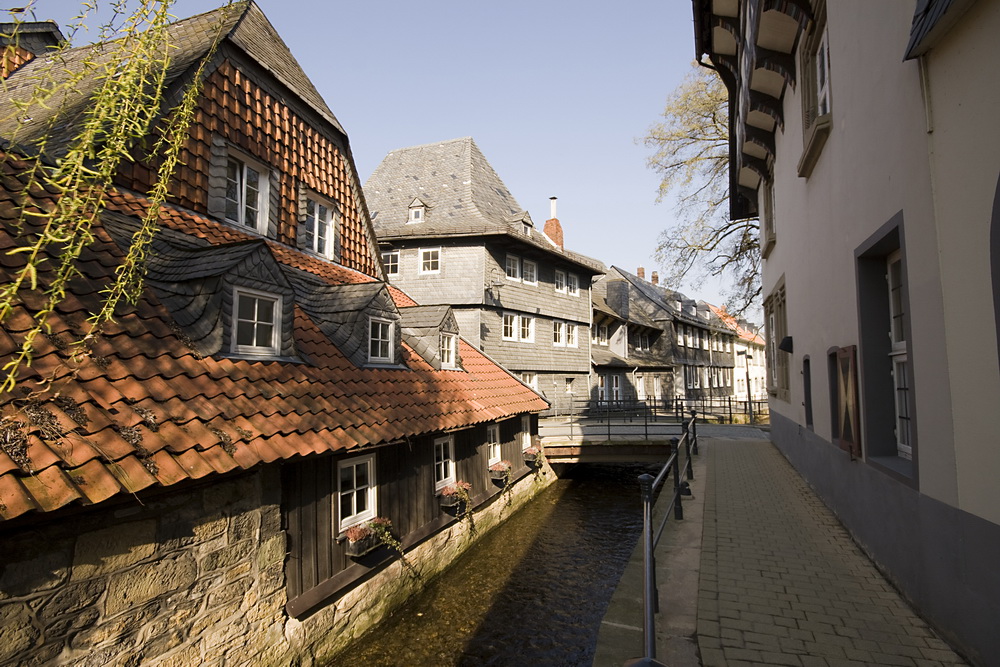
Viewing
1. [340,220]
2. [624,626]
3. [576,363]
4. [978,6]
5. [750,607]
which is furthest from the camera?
[576,363]

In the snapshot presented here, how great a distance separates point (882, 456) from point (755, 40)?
24.8ft

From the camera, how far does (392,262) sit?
2175cm

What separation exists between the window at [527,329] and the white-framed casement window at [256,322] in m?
16.0

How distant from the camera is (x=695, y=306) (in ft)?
150

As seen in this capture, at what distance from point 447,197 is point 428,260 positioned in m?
2.98

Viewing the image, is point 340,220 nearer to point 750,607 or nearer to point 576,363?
point 750,607

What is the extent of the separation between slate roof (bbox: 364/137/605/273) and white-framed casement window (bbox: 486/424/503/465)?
961cm

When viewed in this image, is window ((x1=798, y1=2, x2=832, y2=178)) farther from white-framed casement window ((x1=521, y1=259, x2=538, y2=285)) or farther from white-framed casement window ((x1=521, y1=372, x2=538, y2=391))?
white-framed casement window ((x1=521, y1=372, x2=538, y2=391))

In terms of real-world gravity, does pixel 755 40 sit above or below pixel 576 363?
above

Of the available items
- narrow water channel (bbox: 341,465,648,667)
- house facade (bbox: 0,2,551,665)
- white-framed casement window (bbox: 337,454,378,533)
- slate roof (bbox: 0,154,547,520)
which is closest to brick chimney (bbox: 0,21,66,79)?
house facade (bbox: 0,2,551,665)

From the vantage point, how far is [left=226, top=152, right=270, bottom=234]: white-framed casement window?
8969 millimetres

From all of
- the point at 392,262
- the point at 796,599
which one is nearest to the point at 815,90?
the point at 796,599

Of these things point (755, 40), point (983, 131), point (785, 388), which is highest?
point (755, 40)

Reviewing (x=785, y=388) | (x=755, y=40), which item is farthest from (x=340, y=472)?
(x=785, y=388)
